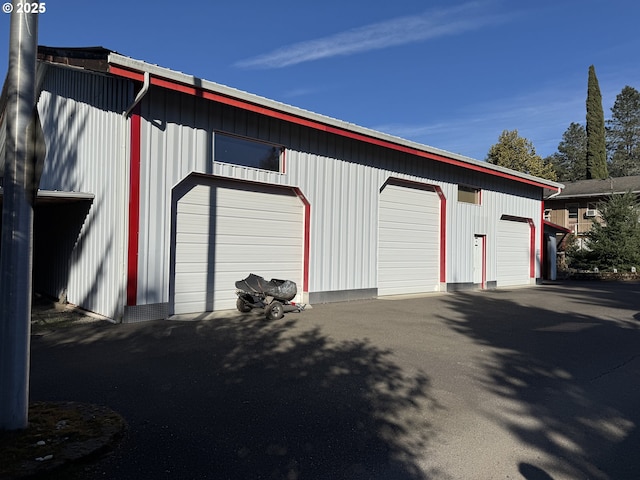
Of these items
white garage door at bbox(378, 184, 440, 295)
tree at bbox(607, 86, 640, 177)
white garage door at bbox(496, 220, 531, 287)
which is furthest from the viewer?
tree at bbox(607, 86, 640, 177)

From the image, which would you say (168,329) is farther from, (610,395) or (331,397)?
(610,395)

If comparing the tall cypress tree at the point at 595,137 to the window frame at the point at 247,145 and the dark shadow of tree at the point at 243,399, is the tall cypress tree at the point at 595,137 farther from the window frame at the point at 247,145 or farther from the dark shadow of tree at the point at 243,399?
the dark shadow of tree at the point at 243,399

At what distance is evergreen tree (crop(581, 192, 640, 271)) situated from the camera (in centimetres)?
2506

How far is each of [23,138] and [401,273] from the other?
1210cm

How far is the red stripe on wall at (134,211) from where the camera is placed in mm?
8297

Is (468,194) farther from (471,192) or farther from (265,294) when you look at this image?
(265,294)

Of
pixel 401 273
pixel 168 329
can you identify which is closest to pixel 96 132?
pixel 168 329

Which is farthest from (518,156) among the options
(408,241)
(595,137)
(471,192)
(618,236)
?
(408,241)

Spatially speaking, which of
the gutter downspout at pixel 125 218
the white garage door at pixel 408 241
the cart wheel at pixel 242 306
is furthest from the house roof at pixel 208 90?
the cart wheel at pixel 242 306

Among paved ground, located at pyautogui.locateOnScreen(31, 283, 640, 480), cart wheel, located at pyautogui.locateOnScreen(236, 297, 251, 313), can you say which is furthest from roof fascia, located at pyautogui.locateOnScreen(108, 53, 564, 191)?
paved ground, located at pyautogui.locateOnScreen(31, 283, 640, 480)

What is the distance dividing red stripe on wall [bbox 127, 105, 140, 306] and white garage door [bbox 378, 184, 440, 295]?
24.0 ft

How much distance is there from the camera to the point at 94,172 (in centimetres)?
941

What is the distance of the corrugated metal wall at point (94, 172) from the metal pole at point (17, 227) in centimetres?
492

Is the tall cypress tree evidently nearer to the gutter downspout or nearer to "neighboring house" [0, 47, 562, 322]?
"neighboring house" [0, 47, 562, 322]
